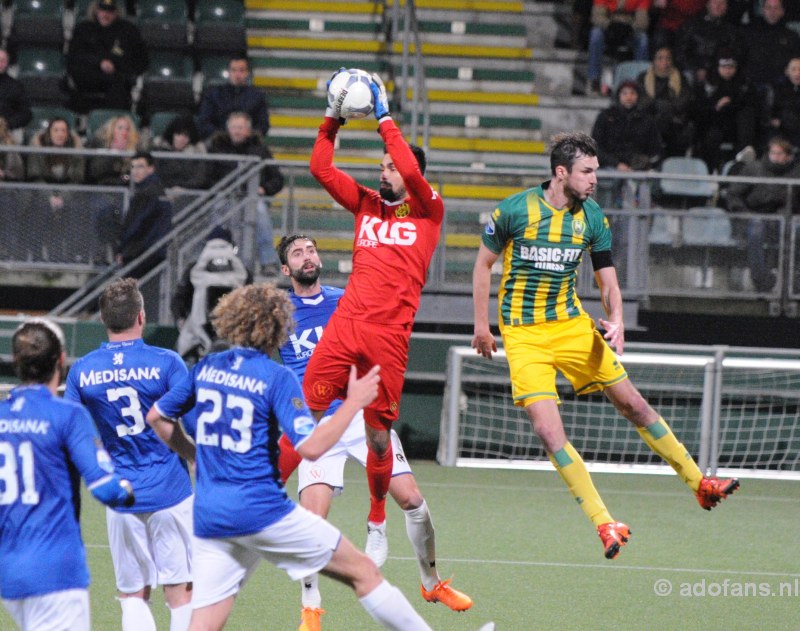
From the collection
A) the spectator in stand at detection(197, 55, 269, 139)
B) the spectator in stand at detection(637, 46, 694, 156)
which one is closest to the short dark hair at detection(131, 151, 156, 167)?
the spectator in stand at detection(197, 55, 269, 139)

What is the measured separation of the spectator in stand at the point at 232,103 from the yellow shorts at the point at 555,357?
312 inches

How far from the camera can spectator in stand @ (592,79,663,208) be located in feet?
45.8

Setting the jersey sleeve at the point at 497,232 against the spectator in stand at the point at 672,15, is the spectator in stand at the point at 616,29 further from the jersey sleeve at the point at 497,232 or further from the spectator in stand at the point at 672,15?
the jersey sleeve at the point at 497,232

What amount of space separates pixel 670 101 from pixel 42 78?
7317 millimetres

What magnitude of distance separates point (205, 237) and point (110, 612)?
6071 millimetres

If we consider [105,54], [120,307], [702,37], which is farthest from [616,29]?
[120,307]

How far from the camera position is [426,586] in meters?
6.85

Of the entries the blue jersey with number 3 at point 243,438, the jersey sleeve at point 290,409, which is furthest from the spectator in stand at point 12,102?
the jersey sleeve at point 290,409

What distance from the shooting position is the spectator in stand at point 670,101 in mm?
14773

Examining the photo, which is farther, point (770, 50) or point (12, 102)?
point (770, 50)

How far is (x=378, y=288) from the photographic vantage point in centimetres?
673

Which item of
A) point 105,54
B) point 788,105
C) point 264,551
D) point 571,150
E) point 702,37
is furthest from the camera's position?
point 702,37

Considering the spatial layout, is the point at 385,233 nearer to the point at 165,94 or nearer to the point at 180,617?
the point at 180,617

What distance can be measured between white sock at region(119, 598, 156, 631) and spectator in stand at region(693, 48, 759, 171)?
1069 centimetres
